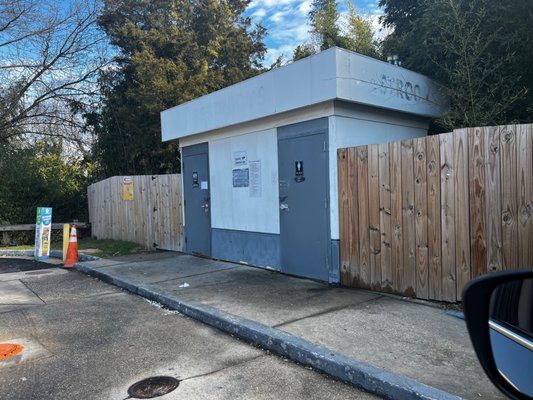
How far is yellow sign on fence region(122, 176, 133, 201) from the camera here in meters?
13.1

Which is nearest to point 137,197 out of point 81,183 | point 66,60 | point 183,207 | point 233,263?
point 183,207

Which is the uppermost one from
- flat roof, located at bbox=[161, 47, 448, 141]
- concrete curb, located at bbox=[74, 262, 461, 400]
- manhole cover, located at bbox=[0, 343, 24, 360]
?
flat roof, located at bbox=[161, 47, 448, 141]

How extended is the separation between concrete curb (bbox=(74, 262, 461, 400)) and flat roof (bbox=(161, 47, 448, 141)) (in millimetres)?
3450

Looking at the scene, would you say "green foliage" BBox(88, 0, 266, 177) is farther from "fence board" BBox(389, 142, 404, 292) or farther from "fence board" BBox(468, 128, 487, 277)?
"fence board" BBox(468, 128, 487, 277)

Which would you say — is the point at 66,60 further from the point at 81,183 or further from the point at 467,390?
the point at 467,390

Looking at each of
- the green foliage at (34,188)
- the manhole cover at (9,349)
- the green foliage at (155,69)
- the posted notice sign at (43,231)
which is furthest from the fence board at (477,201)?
the green foliage at (34,188)

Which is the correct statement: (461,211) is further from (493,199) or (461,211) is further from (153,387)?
(153,387)

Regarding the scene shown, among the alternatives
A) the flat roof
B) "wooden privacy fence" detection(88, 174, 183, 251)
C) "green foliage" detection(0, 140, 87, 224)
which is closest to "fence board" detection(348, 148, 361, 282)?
the flat roof

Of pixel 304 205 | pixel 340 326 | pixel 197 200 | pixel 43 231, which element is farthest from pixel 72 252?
pixel 340 326

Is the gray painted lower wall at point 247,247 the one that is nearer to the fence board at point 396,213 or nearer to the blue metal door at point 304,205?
the blue metal door at point 304,205

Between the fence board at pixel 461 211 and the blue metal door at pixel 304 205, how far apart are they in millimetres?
2036

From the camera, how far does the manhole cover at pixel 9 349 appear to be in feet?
15.4

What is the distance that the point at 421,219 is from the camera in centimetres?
583

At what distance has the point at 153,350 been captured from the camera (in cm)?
471
